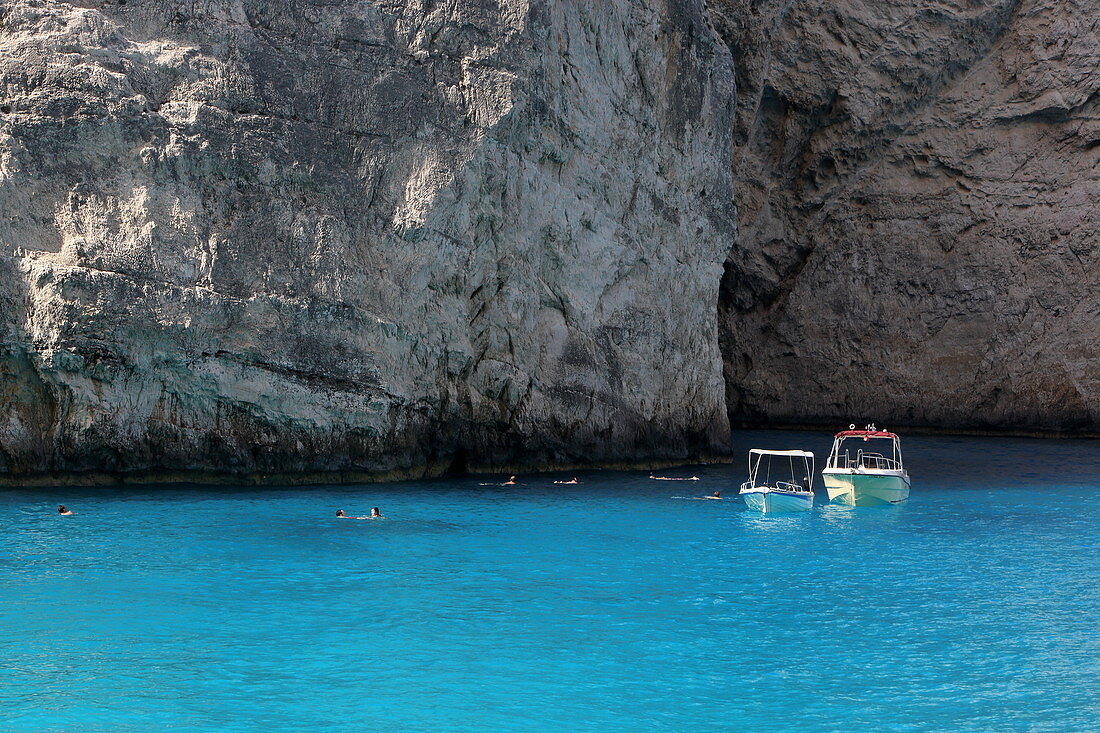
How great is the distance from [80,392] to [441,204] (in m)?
11.1

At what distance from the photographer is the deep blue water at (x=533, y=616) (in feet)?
41.5

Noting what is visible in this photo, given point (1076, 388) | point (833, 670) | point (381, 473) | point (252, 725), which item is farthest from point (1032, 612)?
point (1076, 388)

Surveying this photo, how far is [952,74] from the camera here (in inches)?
2068

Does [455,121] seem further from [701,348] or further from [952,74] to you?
[952,74]

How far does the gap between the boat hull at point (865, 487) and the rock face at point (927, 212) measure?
2385cm

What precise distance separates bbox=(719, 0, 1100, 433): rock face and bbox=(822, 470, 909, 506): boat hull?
2385cm

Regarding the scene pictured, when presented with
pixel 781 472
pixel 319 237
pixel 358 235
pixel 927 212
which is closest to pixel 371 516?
pixel 319 237

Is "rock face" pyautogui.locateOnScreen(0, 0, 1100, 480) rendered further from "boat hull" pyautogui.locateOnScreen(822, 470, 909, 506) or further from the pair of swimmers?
"boat hull" pyautogui.locateOnScreen(822, 470, 909, 506)

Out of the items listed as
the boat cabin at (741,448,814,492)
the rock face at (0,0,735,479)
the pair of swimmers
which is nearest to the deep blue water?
the pair of swimmers

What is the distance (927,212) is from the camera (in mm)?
53375

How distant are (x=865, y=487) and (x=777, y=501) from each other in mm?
3361

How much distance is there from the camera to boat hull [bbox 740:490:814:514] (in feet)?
92.5

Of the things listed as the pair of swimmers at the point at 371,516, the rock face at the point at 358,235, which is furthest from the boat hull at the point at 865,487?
the pair of swimmers at the point at 371,516

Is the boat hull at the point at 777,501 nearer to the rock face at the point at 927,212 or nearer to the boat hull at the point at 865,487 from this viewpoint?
the boat hull at the point at 865,487
